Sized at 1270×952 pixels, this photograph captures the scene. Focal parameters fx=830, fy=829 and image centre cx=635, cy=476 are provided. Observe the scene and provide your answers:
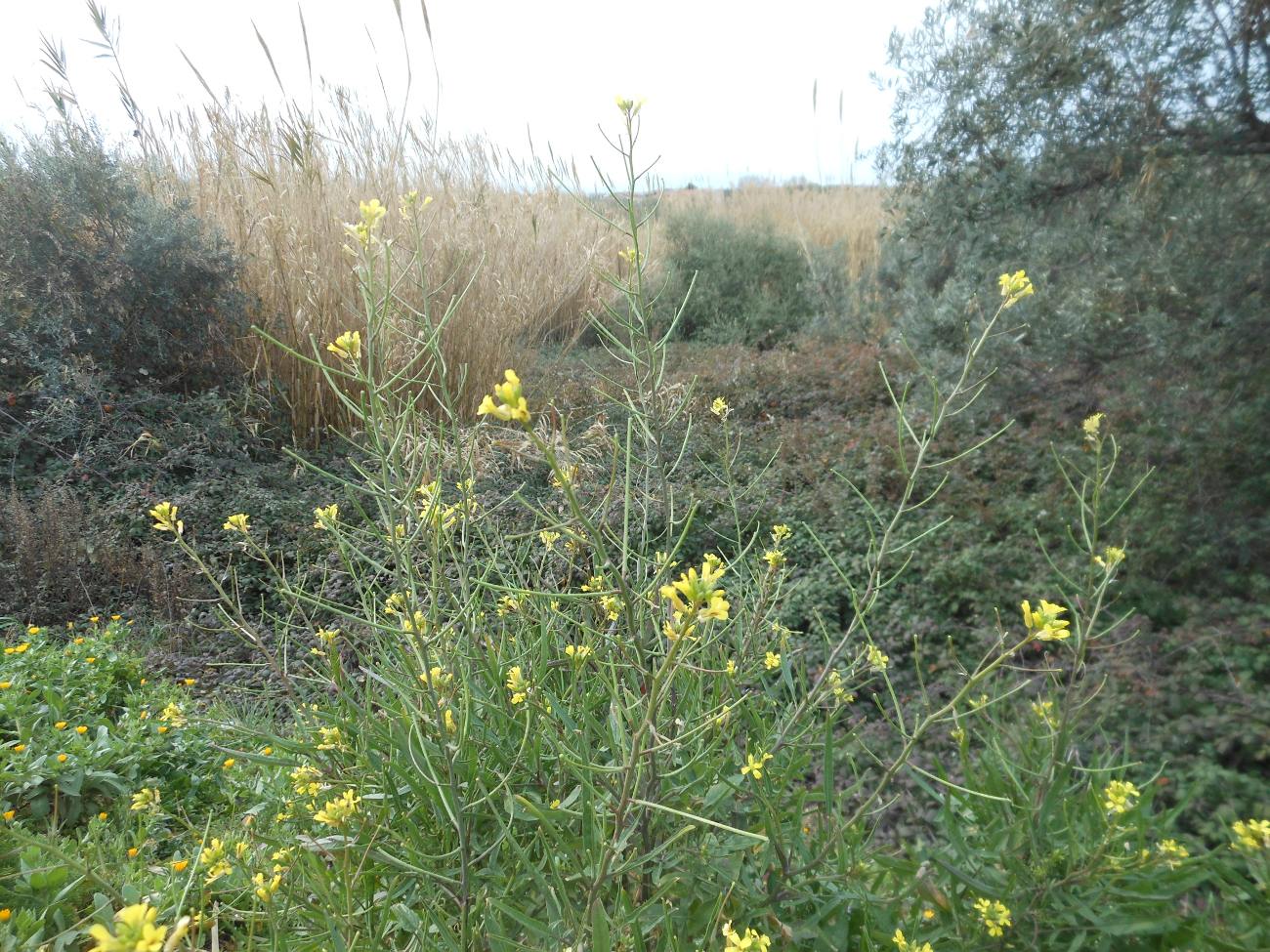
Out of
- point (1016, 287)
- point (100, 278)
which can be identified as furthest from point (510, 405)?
point (100, 278)

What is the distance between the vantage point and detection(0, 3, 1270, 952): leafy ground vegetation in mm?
1243

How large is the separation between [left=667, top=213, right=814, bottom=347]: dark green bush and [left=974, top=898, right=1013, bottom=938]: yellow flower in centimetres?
646

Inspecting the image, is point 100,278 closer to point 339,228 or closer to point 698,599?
point 339,228

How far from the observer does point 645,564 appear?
1622mm

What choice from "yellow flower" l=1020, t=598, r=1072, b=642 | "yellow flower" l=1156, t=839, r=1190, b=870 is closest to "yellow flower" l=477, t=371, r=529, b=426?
"yellow flower" l=1020, t=598, r=1072, b=642

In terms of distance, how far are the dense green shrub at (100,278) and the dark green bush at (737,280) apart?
407 centimetres

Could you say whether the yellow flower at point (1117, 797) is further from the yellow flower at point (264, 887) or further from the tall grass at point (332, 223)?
the tall grass at point (332, 223)

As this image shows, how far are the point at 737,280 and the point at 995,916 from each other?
8148mm

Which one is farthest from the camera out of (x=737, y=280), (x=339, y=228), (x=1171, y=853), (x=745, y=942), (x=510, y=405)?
(x=737, y=280)

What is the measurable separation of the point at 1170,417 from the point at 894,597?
114cm

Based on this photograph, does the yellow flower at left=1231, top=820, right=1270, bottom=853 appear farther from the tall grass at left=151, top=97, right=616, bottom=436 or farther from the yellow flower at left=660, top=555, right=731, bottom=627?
the tall grass at left=151, top=97, right=616, bottom=436

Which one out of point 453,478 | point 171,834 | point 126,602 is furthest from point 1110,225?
point 126,602

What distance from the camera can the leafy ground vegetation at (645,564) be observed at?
4.08ft

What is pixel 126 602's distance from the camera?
3414 mm
